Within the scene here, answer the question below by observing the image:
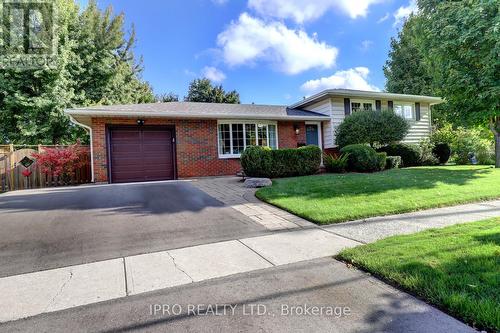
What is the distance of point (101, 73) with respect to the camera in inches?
766

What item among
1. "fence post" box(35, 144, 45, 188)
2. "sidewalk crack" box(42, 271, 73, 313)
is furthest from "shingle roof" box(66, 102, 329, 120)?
"sidewalk crack" box(42, 271, 73, 313)

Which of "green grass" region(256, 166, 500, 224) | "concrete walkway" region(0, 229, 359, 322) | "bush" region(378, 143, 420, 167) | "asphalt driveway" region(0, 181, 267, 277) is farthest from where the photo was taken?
"bush" region(378, 143, 420, 167)

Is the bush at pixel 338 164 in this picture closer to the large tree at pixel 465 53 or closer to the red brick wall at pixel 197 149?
the red brick wall at pixel 197 149

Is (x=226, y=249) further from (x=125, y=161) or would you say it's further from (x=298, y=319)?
(x=125, y=161)

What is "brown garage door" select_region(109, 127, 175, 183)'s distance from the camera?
1099 centimetres

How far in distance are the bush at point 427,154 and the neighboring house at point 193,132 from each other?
2.94 meters

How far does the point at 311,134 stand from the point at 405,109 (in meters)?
5.94

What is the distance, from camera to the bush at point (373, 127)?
12445mm

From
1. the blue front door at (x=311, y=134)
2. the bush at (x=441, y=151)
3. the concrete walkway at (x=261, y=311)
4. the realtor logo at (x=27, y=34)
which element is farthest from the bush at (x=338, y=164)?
the realtor logo at (x=27, y=34)

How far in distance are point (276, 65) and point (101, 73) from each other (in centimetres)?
1287

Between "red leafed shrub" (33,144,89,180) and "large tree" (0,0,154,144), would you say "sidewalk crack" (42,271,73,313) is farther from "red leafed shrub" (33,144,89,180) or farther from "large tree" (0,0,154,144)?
"large tree" (0,0,154,144)

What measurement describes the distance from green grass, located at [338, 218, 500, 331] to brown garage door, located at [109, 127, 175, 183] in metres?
9.63

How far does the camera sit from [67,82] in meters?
16.9

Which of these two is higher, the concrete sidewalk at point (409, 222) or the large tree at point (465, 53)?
the large tree at point (465, 53)
